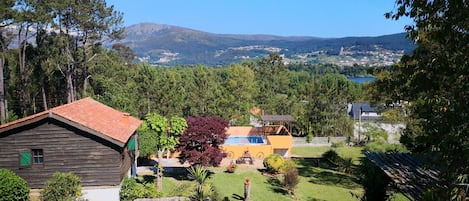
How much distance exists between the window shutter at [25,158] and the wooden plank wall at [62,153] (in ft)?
0.56

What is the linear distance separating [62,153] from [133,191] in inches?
121

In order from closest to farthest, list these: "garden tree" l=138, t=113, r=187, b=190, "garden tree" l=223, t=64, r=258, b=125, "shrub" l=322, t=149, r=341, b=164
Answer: "garden tree" l=138, t=113, r=187, b=190 < "shrub" l=322, t=149, r=341, b=164 < "garden tree" l=223, t=64, r=258, b=125

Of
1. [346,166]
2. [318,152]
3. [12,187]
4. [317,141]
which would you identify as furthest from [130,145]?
[317,141]

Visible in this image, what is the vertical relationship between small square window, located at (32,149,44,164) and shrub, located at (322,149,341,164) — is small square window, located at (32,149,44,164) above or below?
above

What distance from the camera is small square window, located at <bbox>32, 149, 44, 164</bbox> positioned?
1409cm

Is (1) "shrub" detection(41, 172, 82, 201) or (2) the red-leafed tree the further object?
A: (2) the red-leafed tree

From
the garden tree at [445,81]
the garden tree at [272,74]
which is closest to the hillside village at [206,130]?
the garden tree at [445,81]

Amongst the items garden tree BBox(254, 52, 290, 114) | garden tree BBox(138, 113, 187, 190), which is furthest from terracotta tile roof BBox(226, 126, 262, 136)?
garden tree BBox(254, 52, 290, 114)

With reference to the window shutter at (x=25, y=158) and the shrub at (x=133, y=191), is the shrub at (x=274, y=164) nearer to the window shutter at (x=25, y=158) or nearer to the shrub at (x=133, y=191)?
the shrub at (x=133, y=191)

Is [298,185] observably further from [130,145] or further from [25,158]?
[25,158]

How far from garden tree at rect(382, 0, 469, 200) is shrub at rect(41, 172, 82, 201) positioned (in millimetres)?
11775

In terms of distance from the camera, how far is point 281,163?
71.2ft

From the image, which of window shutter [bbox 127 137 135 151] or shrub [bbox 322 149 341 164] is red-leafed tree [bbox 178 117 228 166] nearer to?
window shutter [bbox 127 137 135 151]

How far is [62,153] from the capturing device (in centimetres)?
1409
